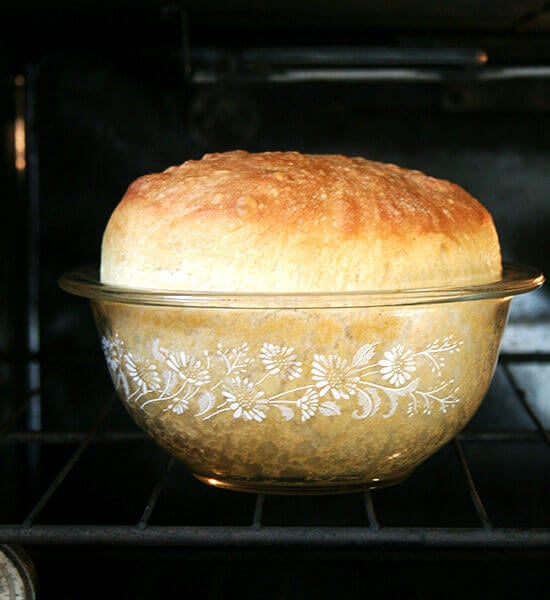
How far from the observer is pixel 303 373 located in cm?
69

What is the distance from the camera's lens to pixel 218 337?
70cm

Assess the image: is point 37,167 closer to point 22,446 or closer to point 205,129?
point 205,129

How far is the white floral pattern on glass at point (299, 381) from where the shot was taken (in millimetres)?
693

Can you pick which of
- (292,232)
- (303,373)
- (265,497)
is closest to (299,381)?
(303,373)

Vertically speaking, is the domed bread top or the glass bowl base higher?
the domed bread top

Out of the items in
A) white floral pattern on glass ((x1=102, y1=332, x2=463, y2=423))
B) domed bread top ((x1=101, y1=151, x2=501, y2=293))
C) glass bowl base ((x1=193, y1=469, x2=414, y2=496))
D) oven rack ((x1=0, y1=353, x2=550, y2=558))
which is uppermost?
domed bread top ((x1=101, y1=151, x2=501, y2=293))

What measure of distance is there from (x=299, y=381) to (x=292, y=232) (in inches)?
4.7

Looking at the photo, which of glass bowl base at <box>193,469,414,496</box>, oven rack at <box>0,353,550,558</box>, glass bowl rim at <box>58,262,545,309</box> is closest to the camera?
glass bowl rim at <box>58,262,545,309</box>

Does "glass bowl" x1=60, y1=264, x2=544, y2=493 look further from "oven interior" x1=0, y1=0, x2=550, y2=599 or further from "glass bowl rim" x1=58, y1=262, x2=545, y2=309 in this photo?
"oven interior" x1=0, y1=0, x2=550, y2=599

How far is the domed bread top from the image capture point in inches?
26.9

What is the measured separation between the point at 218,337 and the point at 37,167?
0.52 m

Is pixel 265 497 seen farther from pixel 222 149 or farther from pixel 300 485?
pixel 222 149

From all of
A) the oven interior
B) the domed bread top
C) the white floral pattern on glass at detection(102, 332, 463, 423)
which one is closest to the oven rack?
the oven interior

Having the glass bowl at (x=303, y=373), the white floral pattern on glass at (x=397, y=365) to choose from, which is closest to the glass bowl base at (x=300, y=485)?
the glass bowl at (x=303, y=373)
